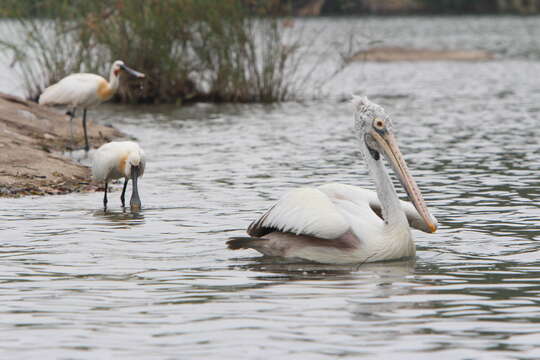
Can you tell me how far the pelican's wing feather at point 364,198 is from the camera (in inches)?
311

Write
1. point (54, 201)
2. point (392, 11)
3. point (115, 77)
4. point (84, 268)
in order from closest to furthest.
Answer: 1. point (84, 268)
2. point (54, 201)
3. point (115, 77)
4. point (392, 11)

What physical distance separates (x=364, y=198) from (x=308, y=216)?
75cm

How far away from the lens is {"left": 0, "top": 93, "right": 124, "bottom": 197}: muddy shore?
1145 cm

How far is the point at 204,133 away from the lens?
17562 millimetres

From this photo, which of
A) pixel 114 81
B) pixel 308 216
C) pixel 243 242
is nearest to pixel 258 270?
pixel 243 242

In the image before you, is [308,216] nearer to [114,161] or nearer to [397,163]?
[397,163]

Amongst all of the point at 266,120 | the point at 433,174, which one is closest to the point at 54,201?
the point at 433,174

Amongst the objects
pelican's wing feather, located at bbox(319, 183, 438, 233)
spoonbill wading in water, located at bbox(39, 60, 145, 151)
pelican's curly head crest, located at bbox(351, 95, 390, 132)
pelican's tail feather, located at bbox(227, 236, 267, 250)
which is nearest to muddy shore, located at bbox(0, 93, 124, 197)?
spoonbill wading in water, located at bbox(39, 60, 145, 151)

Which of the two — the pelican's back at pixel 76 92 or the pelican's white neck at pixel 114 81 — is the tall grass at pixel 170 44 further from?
the pelican's back at pixel 76 92

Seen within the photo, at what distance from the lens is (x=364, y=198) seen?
26.2ft

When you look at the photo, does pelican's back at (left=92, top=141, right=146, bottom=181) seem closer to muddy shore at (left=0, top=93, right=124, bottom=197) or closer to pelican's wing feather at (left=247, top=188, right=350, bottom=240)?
muddy shore at (left=0, top=93, right=124, bottom=197)

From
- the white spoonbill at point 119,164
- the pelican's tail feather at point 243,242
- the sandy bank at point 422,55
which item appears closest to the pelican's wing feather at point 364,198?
the pelican's tail feather at point 243,242

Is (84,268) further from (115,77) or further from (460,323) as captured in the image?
(115,77)

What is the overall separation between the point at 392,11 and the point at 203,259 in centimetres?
9269
